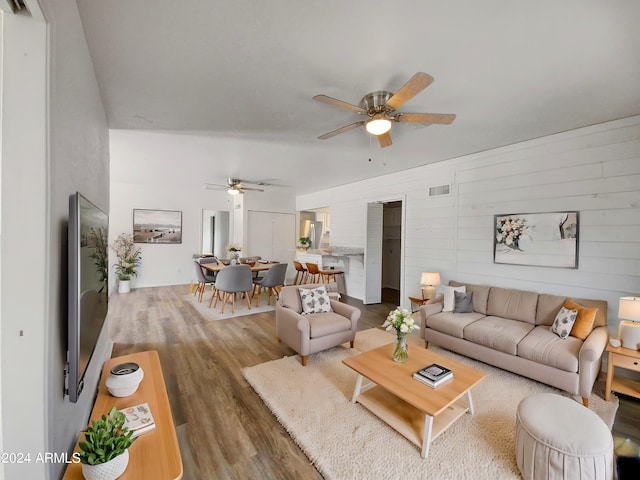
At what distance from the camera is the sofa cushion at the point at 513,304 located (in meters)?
3.21

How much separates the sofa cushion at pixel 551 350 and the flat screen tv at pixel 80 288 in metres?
3.41

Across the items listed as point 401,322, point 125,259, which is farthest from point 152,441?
point 125,259

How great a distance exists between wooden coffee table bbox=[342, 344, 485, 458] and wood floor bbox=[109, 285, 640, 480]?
0.72 m

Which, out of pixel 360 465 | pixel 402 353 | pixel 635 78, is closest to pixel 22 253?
pixel 360 465

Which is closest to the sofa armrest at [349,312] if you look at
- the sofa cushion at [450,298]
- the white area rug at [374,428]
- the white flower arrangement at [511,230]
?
the white area rug at [374,428]

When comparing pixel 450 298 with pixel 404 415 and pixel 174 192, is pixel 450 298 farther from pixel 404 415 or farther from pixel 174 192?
pixel 174 192

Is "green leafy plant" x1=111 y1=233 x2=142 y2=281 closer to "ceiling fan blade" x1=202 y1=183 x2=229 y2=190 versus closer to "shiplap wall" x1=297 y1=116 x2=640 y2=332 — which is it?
"ceiling fan blade" x1=202 y1=183 x2=229 y2=190

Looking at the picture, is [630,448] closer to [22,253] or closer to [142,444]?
[142,444]

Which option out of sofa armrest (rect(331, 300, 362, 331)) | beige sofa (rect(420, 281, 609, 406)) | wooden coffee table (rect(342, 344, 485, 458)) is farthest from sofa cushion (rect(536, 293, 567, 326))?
sofa armrest (rect(331, 300, 362, 331))

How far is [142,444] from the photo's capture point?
4.13 ft

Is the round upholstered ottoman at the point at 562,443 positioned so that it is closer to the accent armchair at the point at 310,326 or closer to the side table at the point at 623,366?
the side table at the point at 623,366

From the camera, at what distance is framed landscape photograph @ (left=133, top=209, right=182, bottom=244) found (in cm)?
690

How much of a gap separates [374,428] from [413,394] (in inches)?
17.4

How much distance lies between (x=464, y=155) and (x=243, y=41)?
11.6 ft
